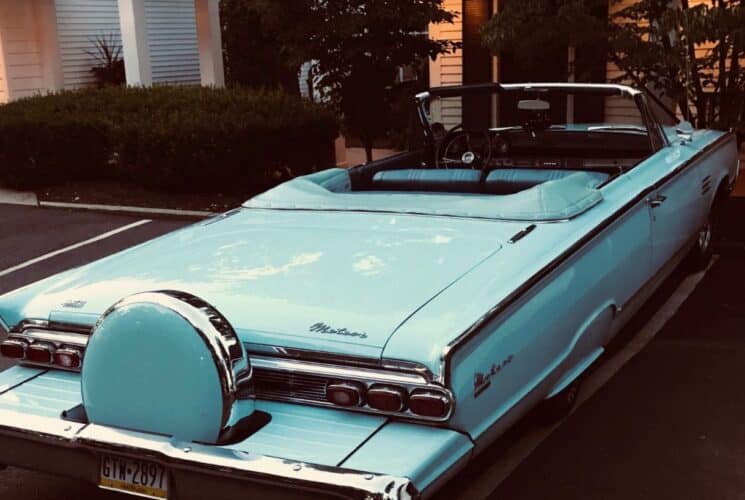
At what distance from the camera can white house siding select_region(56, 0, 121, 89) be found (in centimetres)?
1997

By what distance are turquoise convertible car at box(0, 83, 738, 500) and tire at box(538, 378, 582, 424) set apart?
2cm

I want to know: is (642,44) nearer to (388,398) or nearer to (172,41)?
(388,398)

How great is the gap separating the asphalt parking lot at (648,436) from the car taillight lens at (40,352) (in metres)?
0.65

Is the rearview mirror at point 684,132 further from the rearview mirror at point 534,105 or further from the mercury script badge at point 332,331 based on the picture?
the mercury script badge at point 332,331

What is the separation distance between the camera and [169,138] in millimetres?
10281

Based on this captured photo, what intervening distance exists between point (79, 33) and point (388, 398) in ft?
63.9

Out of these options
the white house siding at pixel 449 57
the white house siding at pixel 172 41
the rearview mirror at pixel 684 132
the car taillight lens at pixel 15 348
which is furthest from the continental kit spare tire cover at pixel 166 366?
the white house siding at pixel 172 41

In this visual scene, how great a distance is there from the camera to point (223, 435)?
9.45ft

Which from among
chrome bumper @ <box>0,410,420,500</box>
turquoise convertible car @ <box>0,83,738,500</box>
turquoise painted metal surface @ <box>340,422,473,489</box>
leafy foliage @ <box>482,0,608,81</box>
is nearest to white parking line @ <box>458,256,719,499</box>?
turquoise convertible car @ <box>0,83,738,500</box>

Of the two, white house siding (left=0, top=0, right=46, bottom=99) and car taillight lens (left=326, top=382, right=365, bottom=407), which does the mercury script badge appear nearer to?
car taillight lens (left=326, top=382, right=365, bottom=407)

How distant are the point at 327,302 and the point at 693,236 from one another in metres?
3.42

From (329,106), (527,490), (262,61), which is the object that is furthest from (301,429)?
(262,61)

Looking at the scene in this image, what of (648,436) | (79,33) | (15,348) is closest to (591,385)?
(648,436)

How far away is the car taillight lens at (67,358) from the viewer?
3410mm
